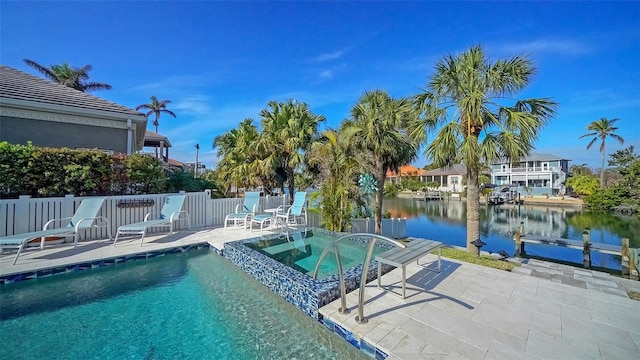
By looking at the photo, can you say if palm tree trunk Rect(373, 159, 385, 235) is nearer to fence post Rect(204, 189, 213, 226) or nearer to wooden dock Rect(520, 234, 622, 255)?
fence post Rect(204, 189, 213, 226)

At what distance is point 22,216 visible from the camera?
5.74 metres

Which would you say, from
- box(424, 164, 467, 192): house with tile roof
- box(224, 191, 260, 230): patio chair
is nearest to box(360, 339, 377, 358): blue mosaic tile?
box(224, 191, 260, 230): patio chair

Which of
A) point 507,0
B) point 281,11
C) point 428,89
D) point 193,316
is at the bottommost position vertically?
point 193,316

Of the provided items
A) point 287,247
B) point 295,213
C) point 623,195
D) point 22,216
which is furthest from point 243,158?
point 623,195

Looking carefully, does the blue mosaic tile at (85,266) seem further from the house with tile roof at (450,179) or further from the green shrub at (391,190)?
the house with tile roof at (450,179)

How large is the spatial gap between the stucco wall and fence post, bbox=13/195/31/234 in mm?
3785

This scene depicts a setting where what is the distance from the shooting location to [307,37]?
12.3 metres

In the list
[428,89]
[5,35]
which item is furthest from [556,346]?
[5,35]

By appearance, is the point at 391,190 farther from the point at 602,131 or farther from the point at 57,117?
the point at 57,117

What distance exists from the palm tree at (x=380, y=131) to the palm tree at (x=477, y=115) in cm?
252

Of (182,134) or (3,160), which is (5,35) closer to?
(3,160)

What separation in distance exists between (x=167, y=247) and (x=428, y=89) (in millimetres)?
8479

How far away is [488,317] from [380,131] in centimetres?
817

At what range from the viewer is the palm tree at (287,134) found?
36.8 ft
